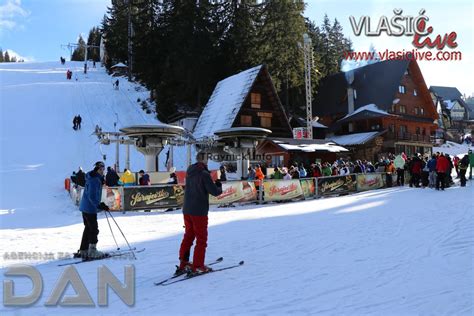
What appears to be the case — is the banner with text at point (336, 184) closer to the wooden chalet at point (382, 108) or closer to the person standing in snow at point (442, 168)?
the person standing in snow at point (442, 168)

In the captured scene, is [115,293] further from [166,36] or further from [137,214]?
[166,36]

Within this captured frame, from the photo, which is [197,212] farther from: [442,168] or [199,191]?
[442,168]

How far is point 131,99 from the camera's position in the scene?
4922 centimetres

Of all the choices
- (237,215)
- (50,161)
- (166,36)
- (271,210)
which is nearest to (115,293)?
(237,215)

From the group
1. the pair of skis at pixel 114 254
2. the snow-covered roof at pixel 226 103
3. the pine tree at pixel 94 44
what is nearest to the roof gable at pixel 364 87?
the snow-covered roof at pixel 226 103

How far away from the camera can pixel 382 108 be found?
4566 centimetres

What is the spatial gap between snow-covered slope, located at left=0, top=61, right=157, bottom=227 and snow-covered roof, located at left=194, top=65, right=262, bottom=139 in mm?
7315

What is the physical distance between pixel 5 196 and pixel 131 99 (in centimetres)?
3214

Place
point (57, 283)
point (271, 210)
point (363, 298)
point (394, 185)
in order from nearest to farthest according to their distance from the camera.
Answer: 1. point (363, 298)
2. point (57, 283)
3. point (271, 210)
4. point (394, 185)

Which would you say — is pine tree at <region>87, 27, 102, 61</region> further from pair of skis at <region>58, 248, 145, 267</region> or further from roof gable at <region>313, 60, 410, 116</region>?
pair of skis at <region>58, 248, 145, 267</region>

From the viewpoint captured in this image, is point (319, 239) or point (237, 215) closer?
point (319, 239)

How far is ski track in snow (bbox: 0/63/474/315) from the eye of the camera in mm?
5086

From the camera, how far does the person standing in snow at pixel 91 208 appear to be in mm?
7871

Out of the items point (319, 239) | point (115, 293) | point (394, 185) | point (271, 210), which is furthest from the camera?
point (394, 185)
